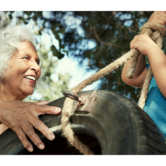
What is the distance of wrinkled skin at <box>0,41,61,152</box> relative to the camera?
73cm

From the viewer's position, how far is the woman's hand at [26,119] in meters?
0.72

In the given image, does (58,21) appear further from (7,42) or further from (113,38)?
(7,42)

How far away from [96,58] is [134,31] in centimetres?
69

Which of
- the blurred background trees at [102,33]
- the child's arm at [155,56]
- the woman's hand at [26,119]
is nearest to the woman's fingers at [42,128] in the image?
the woman's hand at [26,119]

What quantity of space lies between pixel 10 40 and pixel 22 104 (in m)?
0.54

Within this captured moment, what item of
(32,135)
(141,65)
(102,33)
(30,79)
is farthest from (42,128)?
(102,33)

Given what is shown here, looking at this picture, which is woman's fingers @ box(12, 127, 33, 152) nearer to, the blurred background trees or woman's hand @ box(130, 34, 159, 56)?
woman's hand @ box(130, 34, 159, 56)

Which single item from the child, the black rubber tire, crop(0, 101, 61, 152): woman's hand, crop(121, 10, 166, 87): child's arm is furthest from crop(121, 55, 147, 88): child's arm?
crop(0, 101, 61, 152): woman's hand

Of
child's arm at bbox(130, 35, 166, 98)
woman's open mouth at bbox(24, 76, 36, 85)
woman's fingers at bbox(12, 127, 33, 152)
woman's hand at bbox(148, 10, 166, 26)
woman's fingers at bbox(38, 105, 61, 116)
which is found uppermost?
woman's hand at bbox(148, 10, 166, 26)

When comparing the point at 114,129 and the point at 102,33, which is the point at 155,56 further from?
the point at 102,33

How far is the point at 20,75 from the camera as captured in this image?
114 cm

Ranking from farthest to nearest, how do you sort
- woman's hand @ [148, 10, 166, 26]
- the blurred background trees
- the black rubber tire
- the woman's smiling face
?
the blurred background trees < the woman's smiling face < woman's hand @ [148, 10, 166, 26] < the black rubber tire

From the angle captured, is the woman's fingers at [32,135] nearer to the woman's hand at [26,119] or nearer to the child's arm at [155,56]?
the woman's hand at [26,119]

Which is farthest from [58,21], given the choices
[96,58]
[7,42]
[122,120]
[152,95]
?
[122,120]
